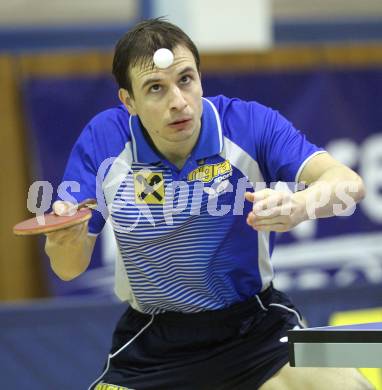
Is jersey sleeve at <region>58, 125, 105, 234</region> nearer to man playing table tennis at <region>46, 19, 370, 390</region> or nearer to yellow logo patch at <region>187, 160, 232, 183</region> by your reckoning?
man playing table tennis at <region>46, 19, 370, 390</region>

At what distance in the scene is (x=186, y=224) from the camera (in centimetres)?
284

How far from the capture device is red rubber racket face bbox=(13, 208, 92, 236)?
2.41 metres

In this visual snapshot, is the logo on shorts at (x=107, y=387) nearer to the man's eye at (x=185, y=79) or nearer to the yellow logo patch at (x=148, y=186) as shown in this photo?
the yellow logo patch at (x=148, y=186)

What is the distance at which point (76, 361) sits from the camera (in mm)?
4672

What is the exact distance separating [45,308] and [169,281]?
1883 mm

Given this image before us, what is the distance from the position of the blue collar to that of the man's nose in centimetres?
18

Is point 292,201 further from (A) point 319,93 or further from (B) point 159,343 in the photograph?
(A) point 319,93

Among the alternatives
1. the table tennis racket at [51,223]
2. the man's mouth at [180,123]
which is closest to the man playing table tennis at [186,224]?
the man's mouth at [180,123]

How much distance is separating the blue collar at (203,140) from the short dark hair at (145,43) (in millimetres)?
138

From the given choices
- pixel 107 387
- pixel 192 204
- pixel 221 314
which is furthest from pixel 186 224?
pixel 107 387

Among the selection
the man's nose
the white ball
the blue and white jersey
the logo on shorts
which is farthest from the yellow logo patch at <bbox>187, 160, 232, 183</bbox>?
the logo on shorts

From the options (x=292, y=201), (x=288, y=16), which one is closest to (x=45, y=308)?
(x=292, y=201)

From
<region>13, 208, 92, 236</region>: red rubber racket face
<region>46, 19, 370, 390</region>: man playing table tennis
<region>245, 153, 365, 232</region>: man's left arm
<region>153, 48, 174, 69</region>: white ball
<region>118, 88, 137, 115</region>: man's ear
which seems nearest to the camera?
<region>245, 153, 365, 232</region>: man's left arm

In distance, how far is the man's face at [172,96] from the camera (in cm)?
272
